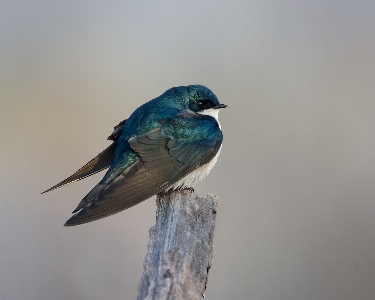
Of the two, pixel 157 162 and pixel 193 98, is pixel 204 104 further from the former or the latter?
pixel 157 162

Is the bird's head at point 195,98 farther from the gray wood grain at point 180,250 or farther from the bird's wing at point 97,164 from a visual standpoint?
the gray wood grain at point 180,250

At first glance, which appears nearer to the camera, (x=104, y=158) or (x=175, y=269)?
(x=175, y=269)

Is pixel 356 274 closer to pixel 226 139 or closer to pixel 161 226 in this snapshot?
pixel 226 139

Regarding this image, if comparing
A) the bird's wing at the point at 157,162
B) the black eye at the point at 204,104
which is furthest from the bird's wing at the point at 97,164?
the black eye at the point at 204,104

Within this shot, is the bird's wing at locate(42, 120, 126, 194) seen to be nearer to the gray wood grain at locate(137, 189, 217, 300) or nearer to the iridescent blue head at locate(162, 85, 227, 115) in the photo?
the iridescent blue head at locate(162, 85, 227, 115)

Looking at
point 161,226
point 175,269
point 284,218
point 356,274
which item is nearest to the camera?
point 175,269

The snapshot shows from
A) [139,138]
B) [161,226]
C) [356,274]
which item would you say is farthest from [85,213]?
[356,274]
